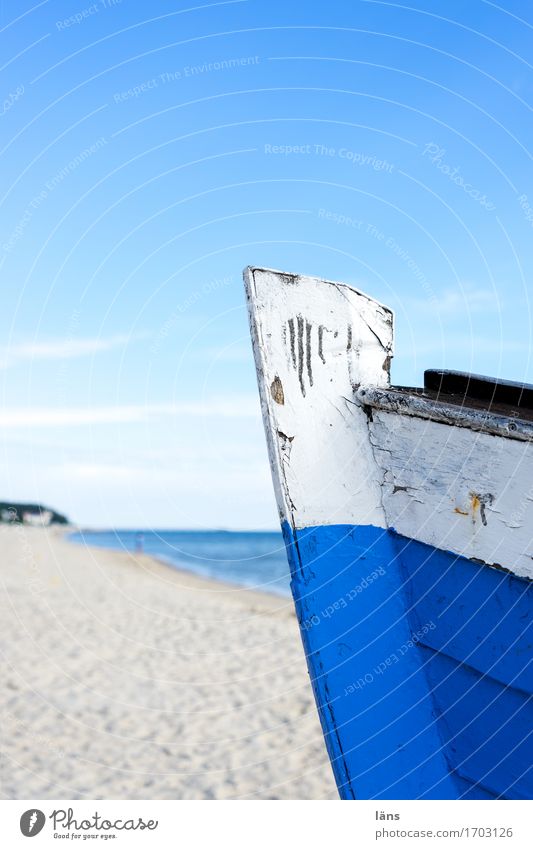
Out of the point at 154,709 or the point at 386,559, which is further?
the point at 154,709

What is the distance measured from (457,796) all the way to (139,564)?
88.5 ft

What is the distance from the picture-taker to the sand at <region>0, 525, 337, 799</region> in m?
5.16

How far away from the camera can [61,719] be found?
6.31 meters

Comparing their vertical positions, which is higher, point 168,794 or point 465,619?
point 465,619

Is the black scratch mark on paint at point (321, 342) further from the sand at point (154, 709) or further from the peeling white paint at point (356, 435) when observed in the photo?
the sand at point (154, 709)

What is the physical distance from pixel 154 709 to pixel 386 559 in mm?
5402

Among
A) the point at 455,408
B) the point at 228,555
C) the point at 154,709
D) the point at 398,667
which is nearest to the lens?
the point at 455,408

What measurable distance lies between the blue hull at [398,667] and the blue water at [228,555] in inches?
455

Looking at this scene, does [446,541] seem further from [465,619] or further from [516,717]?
[516,717]

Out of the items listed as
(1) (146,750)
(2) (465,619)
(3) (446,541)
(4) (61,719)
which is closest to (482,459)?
(3) (446,541)

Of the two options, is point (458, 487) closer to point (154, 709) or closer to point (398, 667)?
point (398, 667)

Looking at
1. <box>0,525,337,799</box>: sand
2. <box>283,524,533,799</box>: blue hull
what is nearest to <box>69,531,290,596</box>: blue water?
<box>0,525,337,799</box>: sand

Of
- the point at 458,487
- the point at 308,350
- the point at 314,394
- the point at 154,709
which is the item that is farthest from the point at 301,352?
the point at 154,709

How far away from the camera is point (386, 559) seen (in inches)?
78.3
